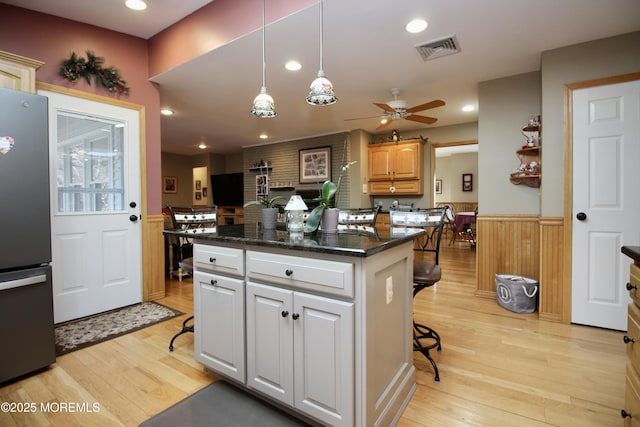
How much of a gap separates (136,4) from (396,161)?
457 centimetres

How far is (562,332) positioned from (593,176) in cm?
142

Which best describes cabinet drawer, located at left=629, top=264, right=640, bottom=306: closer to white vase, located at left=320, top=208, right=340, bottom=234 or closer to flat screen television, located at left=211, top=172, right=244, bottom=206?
white vase, located at left=320, top=208, right=340, bottom=234

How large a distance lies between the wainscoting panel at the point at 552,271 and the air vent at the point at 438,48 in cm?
186

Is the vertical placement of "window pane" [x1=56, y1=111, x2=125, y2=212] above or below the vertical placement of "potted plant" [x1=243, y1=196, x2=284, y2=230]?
above

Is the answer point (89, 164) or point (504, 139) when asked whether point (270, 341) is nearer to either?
point (89, 164)

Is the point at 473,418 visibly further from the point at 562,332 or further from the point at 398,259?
the point at 562,332

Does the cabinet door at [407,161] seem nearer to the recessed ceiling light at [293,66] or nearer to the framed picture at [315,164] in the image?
the framed picture at [315,164]

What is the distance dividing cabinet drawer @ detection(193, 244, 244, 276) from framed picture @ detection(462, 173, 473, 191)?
9948 mm

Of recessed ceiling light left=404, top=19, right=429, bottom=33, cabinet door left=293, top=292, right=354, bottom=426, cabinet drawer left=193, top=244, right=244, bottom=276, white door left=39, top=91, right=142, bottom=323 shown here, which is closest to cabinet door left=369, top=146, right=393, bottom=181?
recessed ceiling light left=404, top=19, right=429, bottom=33

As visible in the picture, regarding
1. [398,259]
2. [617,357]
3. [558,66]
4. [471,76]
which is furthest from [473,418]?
[471,76]

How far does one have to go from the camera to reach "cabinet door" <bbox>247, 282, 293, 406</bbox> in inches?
57.9

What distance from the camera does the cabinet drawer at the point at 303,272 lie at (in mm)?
1279

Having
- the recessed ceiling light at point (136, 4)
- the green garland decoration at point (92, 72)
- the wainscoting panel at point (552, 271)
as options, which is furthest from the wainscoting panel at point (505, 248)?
the green garland decoration at point (92, 72)

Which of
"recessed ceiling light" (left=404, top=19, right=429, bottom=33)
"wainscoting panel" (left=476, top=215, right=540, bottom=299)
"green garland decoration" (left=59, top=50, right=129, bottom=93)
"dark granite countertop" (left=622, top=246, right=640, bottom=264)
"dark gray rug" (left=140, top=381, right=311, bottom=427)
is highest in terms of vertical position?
"recessed ceiling light" (left=404, top=19, right=429, bottom=33)
